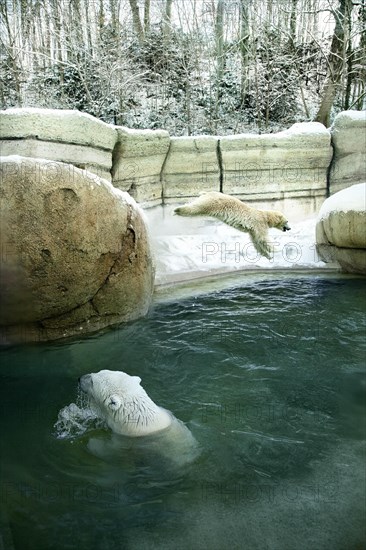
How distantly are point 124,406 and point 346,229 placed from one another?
510 cm

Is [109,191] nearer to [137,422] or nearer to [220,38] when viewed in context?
[137,422]

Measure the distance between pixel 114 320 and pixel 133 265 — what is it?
583 mm

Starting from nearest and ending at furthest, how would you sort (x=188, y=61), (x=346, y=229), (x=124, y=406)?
(x=124, y=406)
(x=346, y=229)
(x=188, y=61)

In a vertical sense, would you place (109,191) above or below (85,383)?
above

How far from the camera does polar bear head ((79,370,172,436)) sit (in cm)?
255

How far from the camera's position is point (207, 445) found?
2668mm

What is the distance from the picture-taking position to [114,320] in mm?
4730

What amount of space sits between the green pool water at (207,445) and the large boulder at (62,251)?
0.85 feet

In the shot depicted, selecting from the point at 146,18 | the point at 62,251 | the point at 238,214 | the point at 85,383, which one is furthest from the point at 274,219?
the point at 146,18

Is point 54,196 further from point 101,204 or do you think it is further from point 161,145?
point 161,145

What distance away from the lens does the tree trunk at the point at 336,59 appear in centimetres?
1116

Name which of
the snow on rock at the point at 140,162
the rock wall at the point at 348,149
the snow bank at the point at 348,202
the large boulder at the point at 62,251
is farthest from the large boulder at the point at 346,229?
the large boulder at the point at 62,251

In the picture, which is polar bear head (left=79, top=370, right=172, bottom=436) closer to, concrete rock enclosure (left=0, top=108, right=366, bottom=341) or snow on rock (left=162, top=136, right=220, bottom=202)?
concrete rock enclosure (left=0, top=108, right=366, bottom=341)

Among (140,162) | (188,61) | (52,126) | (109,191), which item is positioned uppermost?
(188,61)
